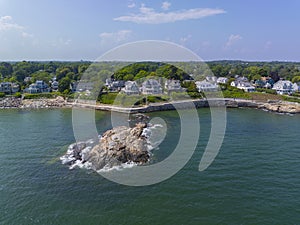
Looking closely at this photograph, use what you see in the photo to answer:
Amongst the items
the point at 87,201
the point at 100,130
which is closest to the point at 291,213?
the point at 87,201

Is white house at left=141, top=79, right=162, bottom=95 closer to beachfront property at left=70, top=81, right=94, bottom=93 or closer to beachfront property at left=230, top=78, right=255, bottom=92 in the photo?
beachfront property at left=70, top=81, right=94, bottom=93

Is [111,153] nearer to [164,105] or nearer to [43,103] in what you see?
[164,105]

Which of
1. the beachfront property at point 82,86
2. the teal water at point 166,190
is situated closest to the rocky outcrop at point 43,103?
the beachfront property at point 82,86

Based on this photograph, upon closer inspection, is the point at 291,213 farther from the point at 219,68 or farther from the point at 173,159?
the point at 219,68

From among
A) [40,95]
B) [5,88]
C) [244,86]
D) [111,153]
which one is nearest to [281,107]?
[244,86]

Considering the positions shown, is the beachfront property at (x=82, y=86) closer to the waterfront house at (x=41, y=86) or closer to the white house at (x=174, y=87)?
the waterfront house at (x=41, y=86)

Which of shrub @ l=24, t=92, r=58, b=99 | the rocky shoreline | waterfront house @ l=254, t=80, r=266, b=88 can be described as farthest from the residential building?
waterfront house @ l=254, t=80, r=266, b=88

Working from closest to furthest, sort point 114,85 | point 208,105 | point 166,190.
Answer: point 166,190
point 208,105
point 114,85
